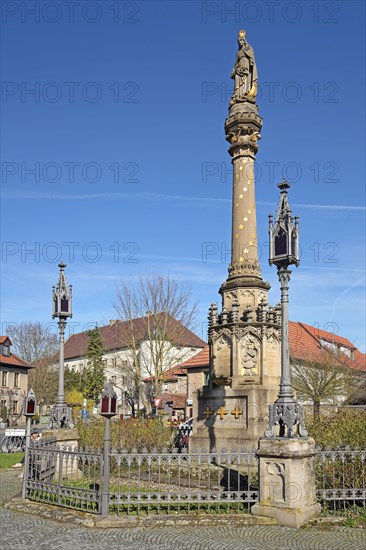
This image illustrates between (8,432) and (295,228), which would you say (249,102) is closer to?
(295,228)

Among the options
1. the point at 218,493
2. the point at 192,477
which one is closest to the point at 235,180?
the point at 192,477

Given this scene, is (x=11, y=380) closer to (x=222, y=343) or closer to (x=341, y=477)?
(x=222, y=343)

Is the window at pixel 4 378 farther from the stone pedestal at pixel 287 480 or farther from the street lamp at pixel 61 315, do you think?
the stone pedestal at pixel 287 480

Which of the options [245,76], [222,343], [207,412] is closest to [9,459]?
[207,412]

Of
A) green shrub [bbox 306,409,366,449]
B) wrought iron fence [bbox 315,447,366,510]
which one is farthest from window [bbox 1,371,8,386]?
wrought iron fence [bbox 315,447,366,510]

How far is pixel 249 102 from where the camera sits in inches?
706

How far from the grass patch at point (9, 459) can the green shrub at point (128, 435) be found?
342cm

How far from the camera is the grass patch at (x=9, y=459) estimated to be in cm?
1825

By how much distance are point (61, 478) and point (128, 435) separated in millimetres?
6237

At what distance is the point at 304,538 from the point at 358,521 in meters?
1.37

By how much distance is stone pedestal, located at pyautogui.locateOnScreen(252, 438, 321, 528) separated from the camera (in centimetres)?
850

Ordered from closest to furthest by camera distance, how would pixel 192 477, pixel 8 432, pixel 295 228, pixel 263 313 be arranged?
pixel 295 228 < pixel 192 477 < pixel 263 313 < pixel 8 432

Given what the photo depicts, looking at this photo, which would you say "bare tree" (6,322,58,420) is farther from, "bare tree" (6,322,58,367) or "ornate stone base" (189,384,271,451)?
"ornate stone base" (189,384,271,451)

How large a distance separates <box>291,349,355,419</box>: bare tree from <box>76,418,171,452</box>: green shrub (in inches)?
690
